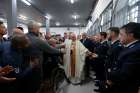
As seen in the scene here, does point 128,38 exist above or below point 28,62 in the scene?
above

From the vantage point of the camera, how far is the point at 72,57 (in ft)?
20.9

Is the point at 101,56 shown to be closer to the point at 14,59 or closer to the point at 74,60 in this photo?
the point at 74,60

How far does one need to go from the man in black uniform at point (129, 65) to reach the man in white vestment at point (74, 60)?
3691mm

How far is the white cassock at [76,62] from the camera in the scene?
6332mm

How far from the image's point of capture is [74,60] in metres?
6.38

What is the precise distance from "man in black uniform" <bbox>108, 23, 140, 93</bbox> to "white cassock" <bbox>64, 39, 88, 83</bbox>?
369cm

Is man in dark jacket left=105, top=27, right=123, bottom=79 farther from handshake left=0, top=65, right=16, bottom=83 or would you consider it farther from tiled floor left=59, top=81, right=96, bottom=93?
tiled floor left=59, top=81, right=96, bottom=93

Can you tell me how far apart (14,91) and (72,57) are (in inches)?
154

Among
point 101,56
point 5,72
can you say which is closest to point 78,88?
point 101,56

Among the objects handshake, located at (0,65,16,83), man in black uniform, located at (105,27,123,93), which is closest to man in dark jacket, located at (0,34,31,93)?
handshake, located at (0,65,16,83)

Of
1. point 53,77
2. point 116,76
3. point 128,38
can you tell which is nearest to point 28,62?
point 116,76

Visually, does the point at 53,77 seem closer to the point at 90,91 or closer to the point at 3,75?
the point at 90,91

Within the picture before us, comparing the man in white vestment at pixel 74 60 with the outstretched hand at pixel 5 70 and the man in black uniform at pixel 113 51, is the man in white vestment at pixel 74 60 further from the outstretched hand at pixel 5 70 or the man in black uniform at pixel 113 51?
the outstretched hand at pixel 5 70

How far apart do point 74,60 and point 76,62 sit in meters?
0.09
